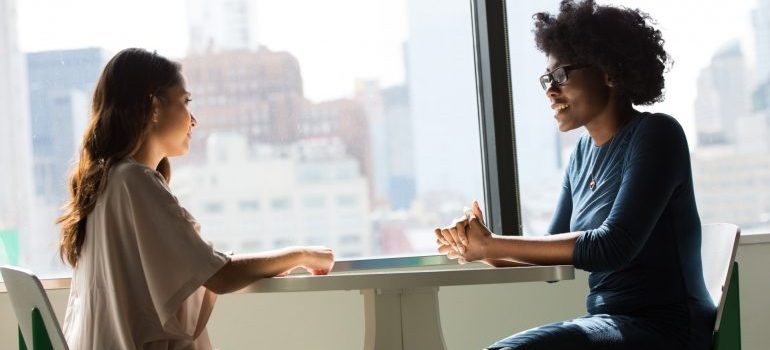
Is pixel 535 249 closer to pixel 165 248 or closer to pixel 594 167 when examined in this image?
pixel 594 167

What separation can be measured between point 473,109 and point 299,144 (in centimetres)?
65

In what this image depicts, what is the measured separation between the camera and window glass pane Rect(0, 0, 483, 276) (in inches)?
137

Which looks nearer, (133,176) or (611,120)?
(133,176)

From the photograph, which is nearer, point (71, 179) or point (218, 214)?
point (71, 179)

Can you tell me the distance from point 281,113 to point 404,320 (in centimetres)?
162

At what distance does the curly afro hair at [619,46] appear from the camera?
2289mm

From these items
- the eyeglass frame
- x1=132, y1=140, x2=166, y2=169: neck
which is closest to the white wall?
the eyeglass frame

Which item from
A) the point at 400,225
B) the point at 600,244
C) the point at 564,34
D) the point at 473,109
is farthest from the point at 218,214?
the point at 600,244

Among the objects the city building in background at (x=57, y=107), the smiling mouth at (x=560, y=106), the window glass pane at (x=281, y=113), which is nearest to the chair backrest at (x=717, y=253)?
the smiling mouth at (x=560, y=106)

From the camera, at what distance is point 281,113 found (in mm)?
3492

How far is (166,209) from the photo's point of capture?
1987 millimetres

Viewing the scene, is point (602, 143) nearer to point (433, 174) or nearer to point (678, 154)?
point (678, 154)

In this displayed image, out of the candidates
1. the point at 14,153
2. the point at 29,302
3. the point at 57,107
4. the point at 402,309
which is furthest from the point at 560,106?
the point at 14,153

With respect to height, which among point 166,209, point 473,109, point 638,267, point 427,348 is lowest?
point 427,348
